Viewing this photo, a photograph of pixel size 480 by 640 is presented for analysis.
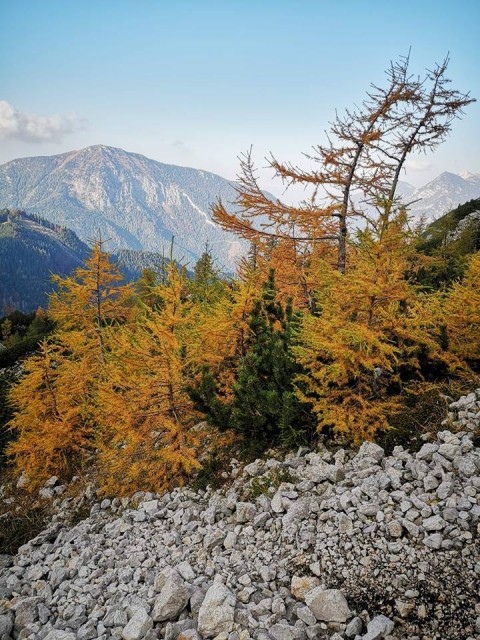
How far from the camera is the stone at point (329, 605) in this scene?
368cm

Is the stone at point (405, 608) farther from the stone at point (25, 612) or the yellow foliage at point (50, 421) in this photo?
the yellow foliage at point (50, 421)

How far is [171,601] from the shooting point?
174 inches

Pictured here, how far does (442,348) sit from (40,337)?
Result: 40.0 meters

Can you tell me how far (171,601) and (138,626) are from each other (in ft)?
1.52

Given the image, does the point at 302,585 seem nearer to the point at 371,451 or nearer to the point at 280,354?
the point at 371,451

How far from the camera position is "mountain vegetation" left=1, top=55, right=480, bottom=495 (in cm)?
629

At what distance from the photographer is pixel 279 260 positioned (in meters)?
13.7

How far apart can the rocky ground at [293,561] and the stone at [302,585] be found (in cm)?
1

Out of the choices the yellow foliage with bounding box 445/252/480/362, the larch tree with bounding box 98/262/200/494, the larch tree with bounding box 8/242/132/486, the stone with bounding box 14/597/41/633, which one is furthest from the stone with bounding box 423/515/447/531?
the larch tree with bounding box 8/242/132/486

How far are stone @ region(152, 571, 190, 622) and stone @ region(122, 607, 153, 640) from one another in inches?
3.7

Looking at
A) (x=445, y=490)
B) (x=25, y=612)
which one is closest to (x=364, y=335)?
(x=445, y=490)

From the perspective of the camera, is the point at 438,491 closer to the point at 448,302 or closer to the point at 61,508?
the point at 448,302

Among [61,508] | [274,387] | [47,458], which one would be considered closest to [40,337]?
[47,458]

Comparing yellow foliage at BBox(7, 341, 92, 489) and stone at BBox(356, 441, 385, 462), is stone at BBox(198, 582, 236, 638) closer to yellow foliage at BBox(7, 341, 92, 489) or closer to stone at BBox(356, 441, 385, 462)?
stone at BBox(356, 441, 385, 462)
